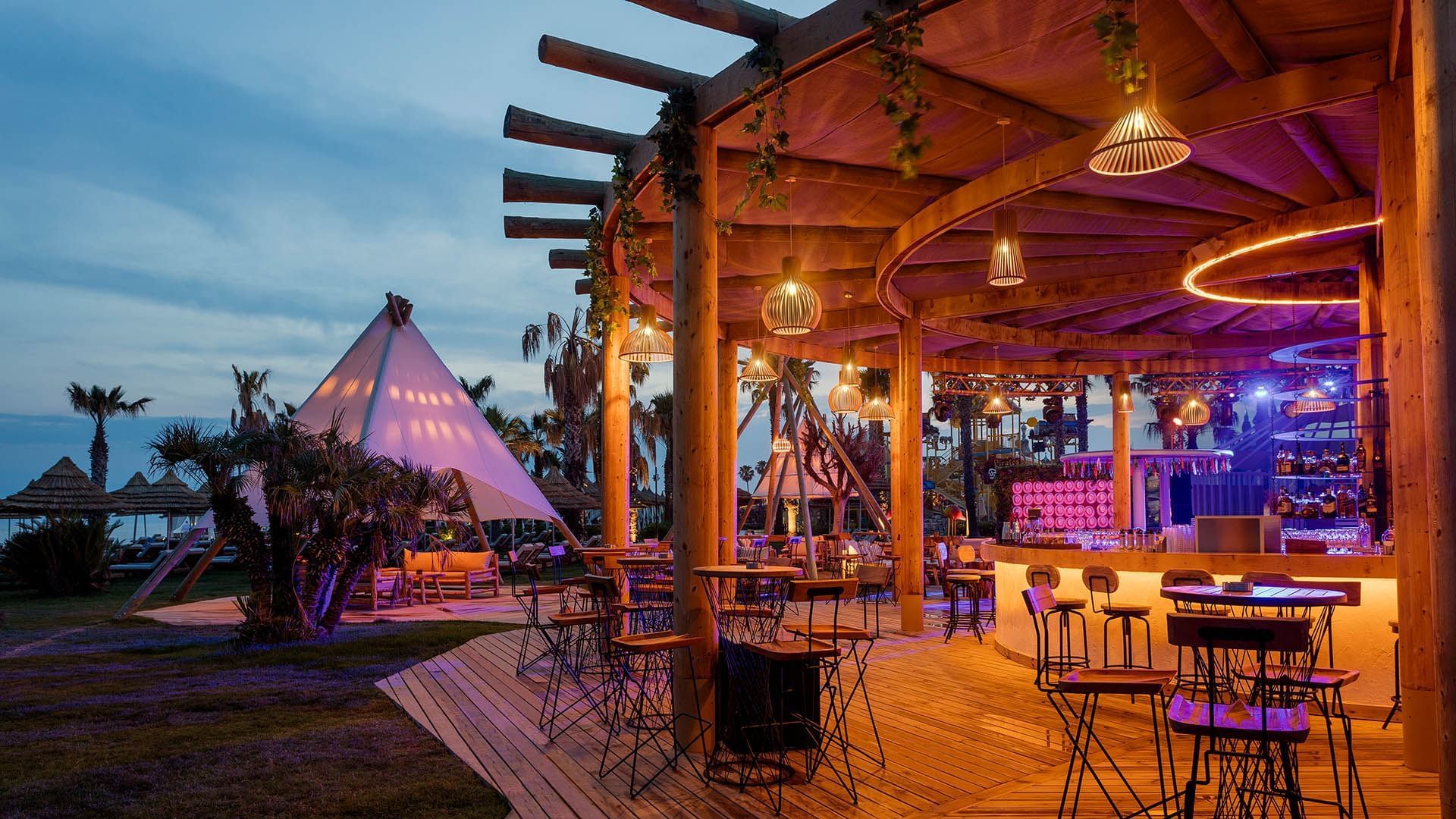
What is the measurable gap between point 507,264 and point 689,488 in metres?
145

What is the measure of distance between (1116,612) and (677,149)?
14.1 ft

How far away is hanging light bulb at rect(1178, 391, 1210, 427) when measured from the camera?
13.7 meters

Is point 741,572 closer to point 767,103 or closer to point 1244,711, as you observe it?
point 1244,711

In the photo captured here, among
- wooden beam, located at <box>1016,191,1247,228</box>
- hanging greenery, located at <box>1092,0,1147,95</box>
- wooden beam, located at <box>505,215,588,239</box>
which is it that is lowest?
hanging greenery, located at <box>1092,0,1147,95</box>

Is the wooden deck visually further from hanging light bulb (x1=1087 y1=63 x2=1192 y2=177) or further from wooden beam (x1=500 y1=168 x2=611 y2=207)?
wooden beam (x1=500 y1=168 x2=611 y2=207)

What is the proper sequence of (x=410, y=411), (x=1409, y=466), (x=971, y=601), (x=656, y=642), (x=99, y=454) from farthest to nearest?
(x=99, y=454) < (x=410, y=411) < (x=971, y=601) < (x=656, y=642) < (x=1409, y=466)

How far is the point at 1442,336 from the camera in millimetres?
2709

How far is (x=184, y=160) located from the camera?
305 ft

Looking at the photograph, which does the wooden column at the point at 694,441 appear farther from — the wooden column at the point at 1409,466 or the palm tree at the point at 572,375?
the palm tree at the point at 572,375

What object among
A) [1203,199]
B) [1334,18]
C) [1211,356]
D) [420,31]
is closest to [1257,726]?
[1334,18]

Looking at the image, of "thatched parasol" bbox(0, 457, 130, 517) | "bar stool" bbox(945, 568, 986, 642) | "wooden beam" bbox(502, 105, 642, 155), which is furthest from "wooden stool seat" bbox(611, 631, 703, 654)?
"thatched parasol" bbox(0, 457, 130, 517)

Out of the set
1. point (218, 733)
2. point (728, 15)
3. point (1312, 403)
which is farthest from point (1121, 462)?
point (218, 733)

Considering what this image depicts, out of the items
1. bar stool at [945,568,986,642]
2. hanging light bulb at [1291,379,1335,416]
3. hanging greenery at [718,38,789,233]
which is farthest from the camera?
hanging light bulb at [1291,379,1335,416]

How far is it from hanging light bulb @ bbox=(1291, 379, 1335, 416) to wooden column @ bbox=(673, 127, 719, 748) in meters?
7.31
